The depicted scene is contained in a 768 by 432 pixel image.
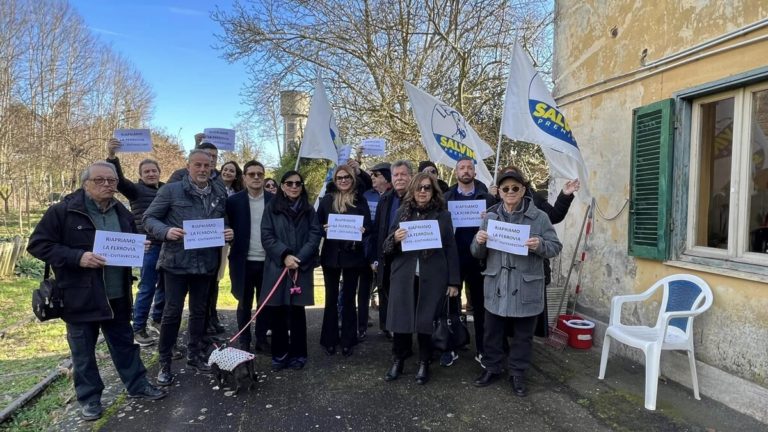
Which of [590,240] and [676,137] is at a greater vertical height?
[676,137]

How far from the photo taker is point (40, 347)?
18.4 ft

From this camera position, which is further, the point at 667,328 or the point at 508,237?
the point at 667,328

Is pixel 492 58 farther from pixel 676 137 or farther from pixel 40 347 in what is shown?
pixel 40 347

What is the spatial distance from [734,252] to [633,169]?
48.4 inches

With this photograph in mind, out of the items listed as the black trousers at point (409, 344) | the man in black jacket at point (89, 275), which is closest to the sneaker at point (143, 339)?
the man in black jacket at point (89, 275)

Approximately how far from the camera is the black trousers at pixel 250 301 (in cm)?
454

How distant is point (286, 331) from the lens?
180 inches

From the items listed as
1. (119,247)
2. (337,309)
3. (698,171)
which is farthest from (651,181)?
(119,247)

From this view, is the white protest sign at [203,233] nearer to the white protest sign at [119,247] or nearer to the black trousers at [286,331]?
the white protest sign at [119,247]

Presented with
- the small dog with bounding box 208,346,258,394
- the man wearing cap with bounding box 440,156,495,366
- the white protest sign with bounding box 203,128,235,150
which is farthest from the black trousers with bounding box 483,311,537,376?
the white protest sign with bounding box 203,128,235,150

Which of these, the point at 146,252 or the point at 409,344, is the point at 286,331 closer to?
the point at 409,344

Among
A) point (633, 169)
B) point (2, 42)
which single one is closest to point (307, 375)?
point (633, 169)

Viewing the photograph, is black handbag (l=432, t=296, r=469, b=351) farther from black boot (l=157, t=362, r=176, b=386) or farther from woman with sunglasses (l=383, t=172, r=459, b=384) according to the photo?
black boot (l=157, t=362, r=176, b=386)

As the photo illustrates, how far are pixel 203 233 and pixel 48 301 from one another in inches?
46.1
